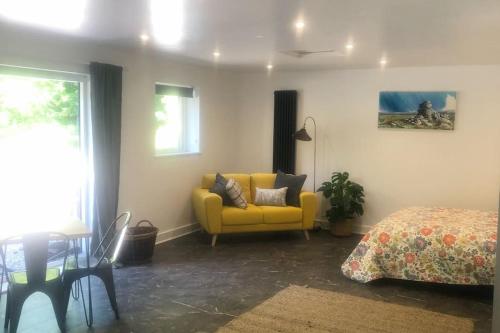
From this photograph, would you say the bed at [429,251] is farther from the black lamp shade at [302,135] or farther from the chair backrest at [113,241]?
the chair backrest at [113,241]

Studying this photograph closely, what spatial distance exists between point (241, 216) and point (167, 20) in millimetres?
2759

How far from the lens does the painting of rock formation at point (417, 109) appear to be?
5.64 m

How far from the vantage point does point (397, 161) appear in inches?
237

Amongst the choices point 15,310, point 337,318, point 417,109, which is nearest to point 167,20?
point 15,310

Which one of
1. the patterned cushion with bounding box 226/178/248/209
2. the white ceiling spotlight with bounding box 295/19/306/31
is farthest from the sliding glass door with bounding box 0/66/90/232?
the white ceiling spotlight with bounding box 295/19/306/31

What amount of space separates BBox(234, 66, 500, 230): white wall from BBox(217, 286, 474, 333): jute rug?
8.21ft

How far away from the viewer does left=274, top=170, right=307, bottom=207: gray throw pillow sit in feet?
19.2

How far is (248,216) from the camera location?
5.53 metres

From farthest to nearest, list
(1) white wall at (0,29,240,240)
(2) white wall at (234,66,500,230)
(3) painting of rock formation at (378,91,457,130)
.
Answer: (3) painting of rock formation at (378,91,457,130) < (2) white wall at (234,66,500,230) < (1) white wall at (0,29,240,240)

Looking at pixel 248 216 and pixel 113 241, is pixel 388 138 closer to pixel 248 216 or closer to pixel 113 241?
pixel 248 216

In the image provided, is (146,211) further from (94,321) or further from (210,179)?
(94,321)

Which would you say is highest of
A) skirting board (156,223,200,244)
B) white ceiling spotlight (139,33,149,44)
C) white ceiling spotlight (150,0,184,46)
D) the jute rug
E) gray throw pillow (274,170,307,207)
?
white ceiling spotlight (139,33,149,44)

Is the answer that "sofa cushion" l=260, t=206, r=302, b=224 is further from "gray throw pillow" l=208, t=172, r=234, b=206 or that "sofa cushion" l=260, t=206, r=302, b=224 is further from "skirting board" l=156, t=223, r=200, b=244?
"skirting board" l=156, t=223, r=200, b=244

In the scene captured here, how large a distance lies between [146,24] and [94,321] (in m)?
2.30
